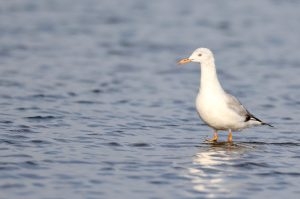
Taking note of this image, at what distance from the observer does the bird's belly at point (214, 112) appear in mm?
11891

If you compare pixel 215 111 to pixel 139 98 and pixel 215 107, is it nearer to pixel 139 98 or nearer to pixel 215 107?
pixel 215 107

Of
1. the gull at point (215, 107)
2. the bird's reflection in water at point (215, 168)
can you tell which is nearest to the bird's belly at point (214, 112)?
the gull at point (215, 107)

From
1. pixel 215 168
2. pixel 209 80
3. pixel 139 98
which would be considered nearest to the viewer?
pixel 215 168

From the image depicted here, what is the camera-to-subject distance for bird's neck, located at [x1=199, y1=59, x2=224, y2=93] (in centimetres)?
1215

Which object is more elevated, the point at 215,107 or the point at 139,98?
the point at 215,107

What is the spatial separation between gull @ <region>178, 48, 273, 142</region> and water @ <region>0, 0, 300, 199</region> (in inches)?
12.9

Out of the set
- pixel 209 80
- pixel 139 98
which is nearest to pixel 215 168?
pixel 209 80

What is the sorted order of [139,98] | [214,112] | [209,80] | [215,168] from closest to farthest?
[215,168] → [214,112] → [209,80] → [139,98]

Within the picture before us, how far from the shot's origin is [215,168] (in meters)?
10.4

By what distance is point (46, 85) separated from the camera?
1652cm

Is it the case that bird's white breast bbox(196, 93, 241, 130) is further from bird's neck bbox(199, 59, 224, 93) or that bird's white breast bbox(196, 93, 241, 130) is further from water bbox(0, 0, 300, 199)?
water bbox(0, 0, 300, 199)

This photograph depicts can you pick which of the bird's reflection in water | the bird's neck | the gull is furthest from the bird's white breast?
the bird's reflection in water

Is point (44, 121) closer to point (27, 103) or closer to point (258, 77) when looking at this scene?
point (27, 103)

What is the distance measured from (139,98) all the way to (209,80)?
3.68 meters
